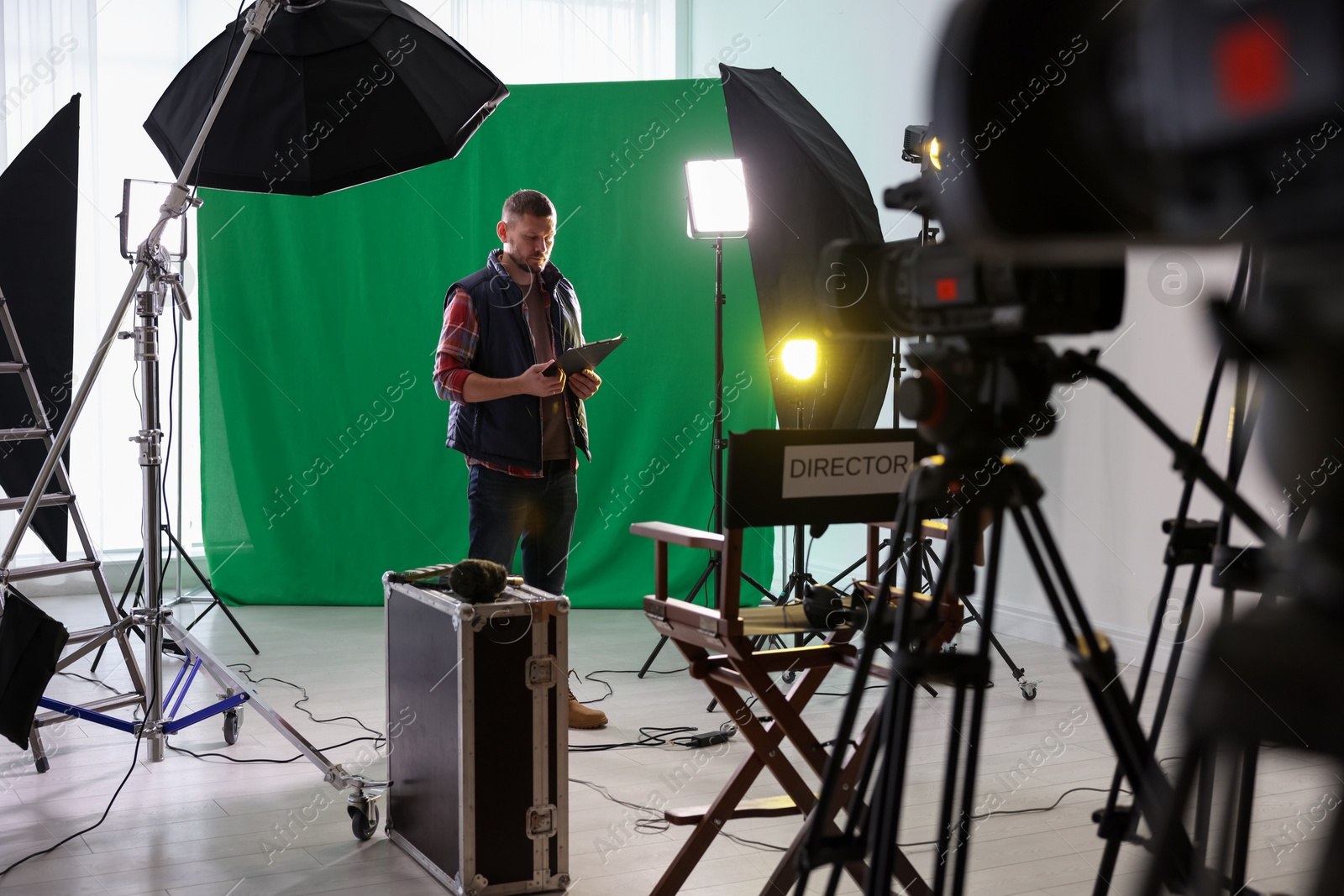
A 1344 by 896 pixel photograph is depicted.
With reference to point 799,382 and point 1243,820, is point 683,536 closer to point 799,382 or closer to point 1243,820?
point 1243,820

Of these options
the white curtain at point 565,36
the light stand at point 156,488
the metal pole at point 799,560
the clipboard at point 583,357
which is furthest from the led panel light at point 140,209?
the white curtain at point 565,36

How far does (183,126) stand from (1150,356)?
3.01 meters

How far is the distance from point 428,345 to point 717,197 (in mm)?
1877

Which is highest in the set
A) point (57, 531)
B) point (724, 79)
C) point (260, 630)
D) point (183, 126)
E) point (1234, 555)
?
point (724, 79)

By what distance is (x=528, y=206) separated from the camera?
304 centimetres

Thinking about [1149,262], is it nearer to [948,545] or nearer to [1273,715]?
[948,545]

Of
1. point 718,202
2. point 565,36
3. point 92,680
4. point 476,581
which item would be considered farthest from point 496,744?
point 565,36

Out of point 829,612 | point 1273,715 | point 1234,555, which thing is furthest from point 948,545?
point 829,612

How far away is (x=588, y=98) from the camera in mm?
5020

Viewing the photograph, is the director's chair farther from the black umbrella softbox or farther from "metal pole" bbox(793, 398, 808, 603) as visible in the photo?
"metal pole" bbox(793, 398, 808, 603)

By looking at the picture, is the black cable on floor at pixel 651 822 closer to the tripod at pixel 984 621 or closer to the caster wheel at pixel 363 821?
the caster wheel at pixel 363 821

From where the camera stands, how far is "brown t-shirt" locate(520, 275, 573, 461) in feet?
10.1

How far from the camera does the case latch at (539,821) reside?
6.79ft

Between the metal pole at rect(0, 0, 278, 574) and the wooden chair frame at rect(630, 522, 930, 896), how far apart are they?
117cm
